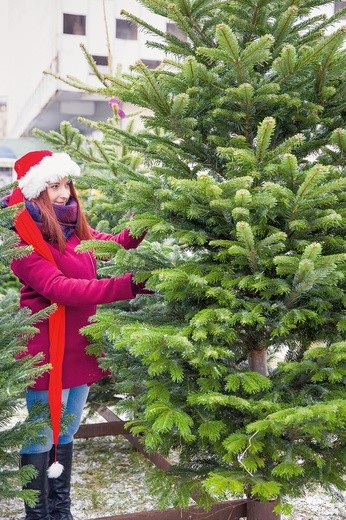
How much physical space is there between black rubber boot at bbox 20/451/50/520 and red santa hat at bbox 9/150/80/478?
5 centimetres

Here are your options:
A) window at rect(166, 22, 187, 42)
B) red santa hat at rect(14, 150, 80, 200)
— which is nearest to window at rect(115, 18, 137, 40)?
window at rect(166, 22, 187, 42)

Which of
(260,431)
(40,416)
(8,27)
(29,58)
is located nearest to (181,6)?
(260,431)

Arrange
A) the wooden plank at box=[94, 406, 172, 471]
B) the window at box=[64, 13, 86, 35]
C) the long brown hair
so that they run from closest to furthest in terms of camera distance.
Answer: the long brown hair → the wooden plank at box=[94, 406, 172, 471] → the window at box=[64, 13, 86, 35]

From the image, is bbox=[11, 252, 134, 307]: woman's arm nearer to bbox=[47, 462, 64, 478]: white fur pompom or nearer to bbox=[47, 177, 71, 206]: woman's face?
bbox=[47, 177, 71, 206]: woman's face

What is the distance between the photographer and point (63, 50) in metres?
15.7

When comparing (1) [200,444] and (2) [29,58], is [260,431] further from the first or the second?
(2) [29,58]

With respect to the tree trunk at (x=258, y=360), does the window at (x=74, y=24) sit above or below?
above

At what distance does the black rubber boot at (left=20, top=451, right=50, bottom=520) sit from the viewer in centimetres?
311

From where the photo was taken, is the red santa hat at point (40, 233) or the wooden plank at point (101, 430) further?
the wooden plank at point (101, 430)

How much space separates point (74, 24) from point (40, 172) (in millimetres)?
14014

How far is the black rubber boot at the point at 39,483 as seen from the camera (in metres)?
3.11

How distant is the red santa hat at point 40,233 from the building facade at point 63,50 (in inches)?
352

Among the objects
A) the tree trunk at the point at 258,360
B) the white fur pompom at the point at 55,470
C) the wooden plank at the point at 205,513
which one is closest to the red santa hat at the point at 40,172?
the tree trunk at the point at 258,360

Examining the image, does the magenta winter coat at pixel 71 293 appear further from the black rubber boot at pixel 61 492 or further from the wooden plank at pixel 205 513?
the wooden plank at pixel 205 513
